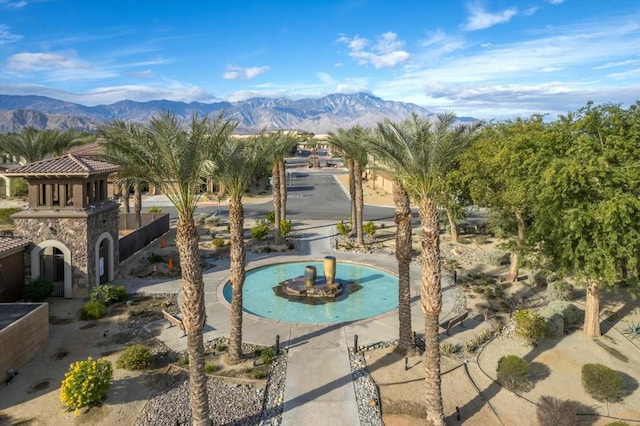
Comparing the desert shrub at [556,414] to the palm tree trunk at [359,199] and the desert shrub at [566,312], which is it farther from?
the palm tree trunk at [359,199]

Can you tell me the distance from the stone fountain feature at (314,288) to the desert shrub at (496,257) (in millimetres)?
9908

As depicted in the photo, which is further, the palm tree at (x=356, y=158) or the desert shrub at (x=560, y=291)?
the palm tree at (x=356, y=158)

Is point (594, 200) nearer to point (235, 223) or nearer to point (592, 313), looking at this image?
point (592, 313)

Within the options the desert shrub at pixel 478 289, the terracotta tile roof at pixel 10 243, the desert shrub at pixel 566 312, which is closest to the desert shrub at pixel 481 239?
the desert shrub at pixel 478 289

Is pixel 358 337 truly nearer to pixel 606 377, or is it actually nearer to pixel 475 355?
pixel 475 355

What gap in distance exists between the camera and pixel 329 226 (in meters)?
40.2

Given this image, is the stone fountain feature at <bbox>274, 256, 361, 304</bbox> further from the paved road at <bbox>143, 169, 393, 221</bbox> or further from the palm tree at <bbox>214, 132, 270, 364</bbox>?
the paved road at <bbox>143, 169, 393, 221</bbox>

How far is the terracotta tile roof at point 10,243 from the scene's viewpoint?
19203 millimetres

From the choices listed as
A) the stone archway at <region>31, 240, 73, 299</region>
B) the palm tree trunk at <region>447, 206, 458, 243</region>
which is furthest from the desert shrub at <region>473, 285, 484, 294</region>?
the stone archway at <region>31, 240, 73, 299</region>

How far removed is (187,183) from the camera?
425 inches

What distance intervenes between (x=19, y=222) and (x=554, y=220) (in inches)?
968

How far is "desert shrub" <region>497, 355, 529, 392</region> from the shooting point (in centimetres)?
1359

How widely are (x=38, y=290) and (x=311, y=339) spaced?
1363cm

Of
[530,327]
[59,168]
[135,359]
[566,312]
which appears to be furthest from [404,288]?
[59,168]
